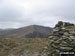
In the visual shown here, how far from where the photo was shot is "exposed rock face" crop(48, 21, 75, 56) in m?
16.3

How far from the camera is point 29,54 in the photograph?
45.2m

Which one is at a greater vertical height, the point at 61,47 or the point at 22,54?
the point at 61,47

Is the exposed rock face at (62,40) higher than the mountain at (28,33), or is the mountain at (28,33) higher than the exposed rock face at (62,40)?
the exposed rock face at (62,40)

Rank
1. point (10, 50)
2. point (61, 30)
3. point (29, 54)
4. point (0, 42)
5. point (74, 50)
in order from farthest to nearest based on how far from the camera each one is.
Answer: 1. point (0, 42)
2. point (10, 50)
3. point (29, 54)
4. point (61, 30)
5. point (74, 50)

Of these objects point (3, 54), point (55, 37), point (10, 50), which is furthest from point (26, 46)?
point (55, 37)

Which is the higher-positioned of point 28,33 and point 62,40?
point 62,40

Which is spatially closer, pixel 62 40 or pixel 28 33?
pixel 62 40

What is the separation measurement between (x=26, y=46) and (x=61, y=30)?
34.7 meters

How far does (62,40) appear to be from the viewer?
16.8 meters

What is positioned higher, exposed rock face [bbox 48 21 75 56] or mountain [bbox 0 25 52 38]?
exposed rock face [bbox 48 21 75 56]

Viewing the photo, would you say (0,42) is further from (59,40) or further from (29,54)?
(59,40)

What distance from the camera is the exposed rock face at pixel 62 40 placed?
16.3 meters

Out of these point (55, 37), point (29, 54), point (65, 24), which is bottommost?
point (29, 54)

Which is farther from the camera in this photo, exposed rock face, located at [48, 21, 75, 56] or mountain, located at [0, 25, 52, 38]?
mountain, located at [0, 25, 52, 38]
